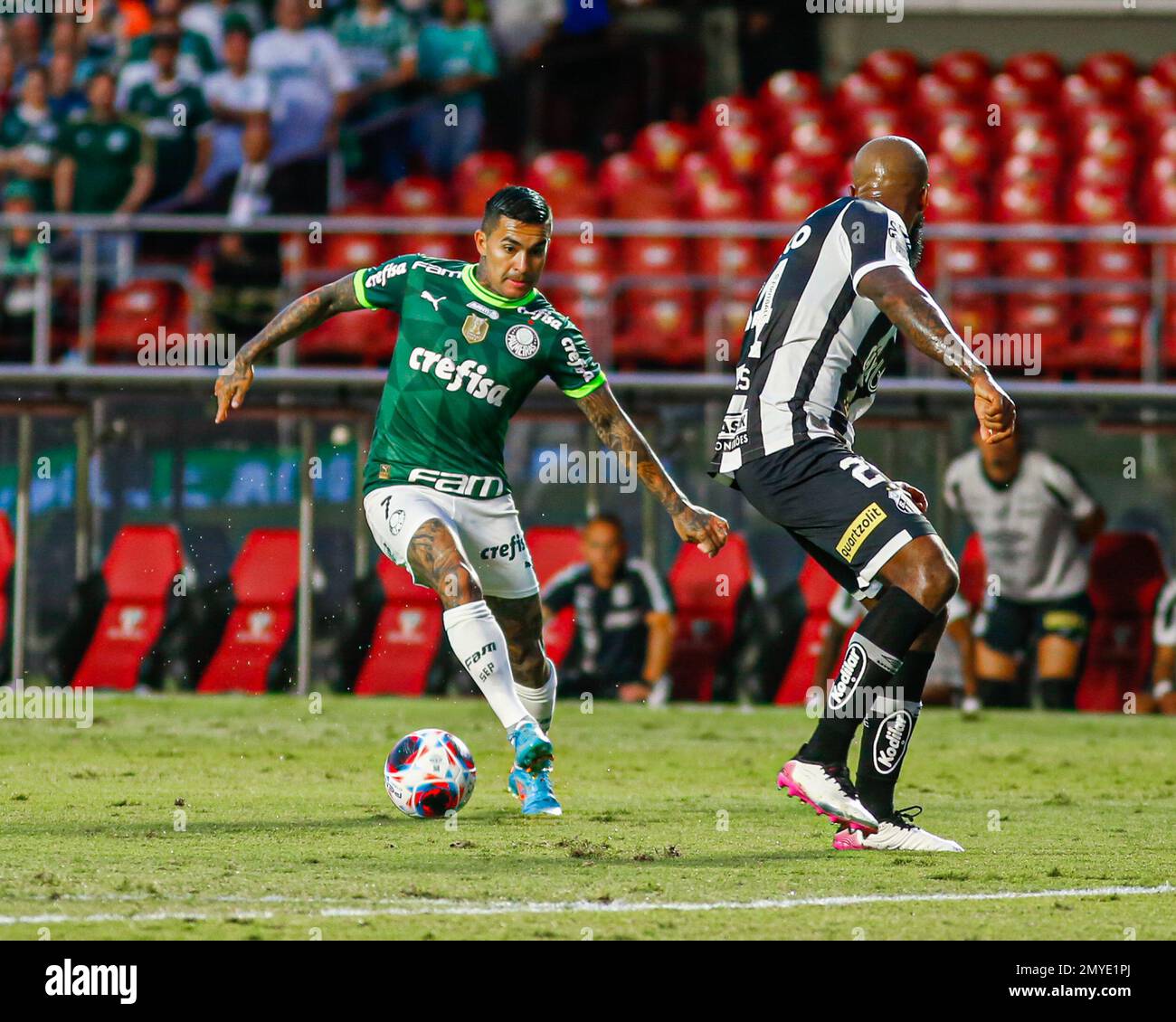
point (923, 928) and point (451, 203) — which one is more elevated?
point (451, 203)

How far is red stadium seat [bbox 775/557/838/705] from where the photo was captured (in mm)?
13203

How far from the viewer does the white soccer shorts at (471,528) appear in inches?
290

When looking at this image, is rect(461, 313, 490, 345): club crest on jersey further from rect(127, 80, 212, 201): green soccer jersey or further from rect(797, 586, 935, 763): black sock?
rect(127, 80, 212, 201): green soccer jersey

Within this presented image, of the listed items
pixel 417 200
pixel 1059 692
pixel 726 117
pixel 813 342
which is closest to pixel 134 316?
pixel 417 200

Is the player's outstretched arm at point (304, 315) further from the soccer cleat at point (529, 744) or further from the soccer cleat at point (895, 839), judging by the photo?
the soccer cleat at point (895, 839)

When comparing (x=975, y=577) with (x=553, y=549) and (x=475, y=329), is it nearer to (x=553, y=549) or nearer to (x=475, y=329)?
(x=553, y=549)

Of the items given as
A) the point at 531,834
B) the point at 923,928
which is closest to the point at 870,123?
the point at 531,834

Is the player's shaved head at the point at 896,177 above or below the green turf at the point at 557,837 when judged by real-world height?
above

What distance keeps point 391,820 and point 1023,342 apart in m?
8.22

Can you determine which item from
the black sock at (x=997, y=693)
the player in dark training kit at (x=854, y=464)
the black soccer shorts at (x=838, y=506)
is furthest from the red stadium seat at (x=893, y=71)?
the black soccer shorts at (x=838, y=506)

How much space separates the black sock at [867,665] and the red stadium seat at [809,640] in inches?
259

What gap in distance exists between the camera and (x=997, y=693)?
13180 millimetres

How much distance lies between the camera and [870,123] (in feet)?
55.3
